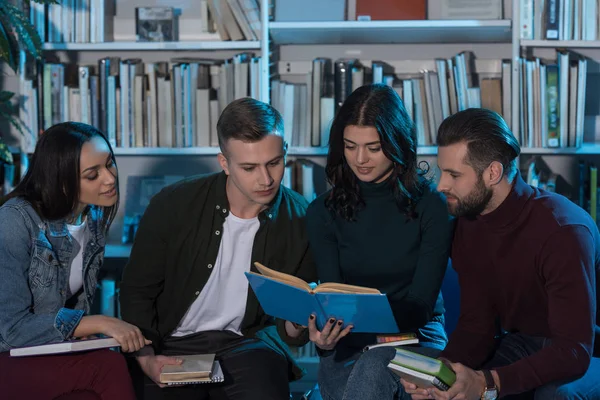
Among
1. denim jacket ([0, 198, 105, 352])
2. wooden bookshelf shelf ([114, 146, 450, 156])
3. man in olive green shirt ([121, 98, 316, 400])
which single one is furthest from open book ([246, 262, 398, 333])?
wooden bookshelf shelf ([114, 146, 450, 156])

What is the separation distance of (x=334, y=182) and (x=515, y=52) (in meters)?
1.05

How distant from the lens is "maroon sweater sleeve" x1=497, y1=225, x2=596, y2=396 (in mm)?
1633

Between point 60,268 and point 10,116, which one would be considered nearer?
point 60,268

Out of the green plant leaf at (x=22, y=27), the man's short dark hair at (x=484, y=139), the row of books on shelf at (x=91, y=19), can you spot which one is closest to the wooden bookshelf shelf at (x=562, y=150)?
the man's short dark hair at (x=484, y=139)

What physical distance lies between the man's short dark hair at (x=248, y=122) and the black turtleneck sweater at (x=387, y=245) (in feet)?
0.84

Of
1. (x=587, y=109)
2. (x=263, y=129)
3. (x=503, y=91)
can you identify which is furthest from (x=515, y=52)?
(x=263, y=129)

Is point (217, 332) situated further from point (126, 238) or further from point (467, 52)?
point (467, 52)

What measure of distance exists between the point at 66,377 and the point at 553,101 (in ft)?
6.22

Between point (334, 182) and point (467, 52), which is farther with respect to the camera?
point (467, 52)

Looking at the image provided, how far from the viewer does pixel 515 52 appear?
106 inches

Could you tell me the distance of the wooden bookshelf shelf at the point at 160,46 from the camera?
2793 millimetres

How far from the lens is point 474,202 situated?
1814 mm

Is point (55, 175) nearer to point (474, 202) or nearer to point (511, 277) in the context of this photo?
point (474, 202)

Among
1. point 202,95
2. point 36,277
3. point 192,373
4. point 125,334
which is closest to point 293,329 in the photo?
point 192,373
